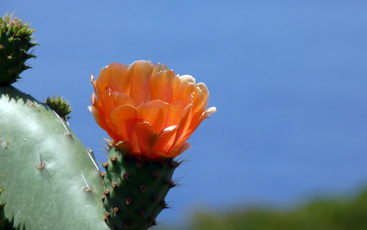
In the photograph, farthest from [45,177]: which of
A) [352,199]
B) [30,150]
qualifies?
[352,199]

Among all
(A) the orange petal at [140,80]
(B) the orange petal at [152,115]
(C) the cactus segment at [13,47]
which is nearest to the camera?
(B) the orange petal at [152,115]

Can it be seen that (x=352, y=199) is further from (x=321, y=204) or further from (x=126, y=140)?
(x=126, y=140)

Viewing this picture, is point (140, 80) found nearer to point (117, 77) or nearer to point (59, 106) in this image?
point (117, 77)

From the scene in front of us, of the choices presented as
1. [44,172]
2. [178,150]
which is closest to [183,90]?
[178,150]

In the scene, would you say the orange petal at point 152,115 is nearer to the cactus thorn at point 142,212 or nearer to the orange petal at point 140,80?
the orange petal at point 140,80

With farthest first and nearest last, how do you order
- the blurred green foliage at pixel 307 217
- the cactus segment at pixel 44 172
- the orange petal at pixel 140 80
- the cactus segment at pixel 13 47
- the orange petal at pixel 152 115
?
1. the blurred green foliage at pixel 307 217
2. the cactus segment at pixel 13 47
3. the cactus segment at pixel 44 172
4. the orange petal at pixel 140 80
5. the orange petal at pixel 152 115

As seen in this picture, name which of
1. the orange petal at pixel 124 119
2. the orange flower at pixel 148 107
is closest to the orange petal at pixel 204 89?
the orange flower at pixel 148 107

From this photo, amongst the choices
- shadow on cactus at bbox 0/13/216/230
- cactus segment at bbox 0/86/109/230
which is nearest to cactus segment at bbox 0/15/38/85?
cactus segment at bbox 0/86/109/230
